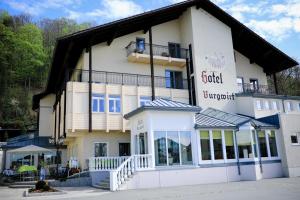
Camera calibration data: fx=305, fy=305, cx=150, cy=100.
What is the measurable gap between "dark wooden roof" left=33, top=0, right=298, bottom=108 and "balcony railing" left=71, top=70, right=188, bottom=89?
1.93 meters

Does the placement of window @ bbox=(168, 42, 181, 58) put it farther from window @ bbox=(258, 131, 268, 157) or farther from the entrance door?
the entrance door

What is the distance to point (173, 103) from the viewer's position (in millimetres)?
17859

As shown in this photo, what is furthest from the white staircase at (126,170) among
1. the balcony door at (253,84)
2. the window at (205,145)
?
the balcony door at (253,84)

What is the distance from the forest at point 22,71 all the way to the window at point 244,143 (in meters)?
26.2

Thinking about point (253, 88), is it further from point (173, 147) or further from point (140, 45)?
point (173, 147)

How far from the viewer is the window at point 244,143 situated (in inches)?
731

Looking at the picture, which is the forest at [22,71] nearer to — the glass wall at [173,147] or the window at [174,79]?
the window at [174,79]

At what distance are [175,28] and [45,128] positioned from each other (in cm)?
1615

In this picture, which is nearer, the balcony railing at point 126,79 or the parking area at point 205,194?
the parking area at point 205,194

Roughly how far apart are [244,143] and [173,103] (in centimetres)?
512

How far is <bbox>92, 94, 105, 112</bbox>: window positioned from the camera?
21172 mm

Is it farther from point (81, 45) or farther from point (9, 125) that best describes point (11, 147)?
point (9, 125)

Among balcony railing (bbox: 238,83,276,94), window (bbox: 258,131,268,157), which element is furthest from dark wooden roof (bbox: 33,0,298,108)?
window (bbox: 258,131,268,157)

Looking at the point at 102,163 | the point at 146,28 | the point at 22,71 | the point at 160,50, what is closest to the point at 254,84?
the point at 160,50
